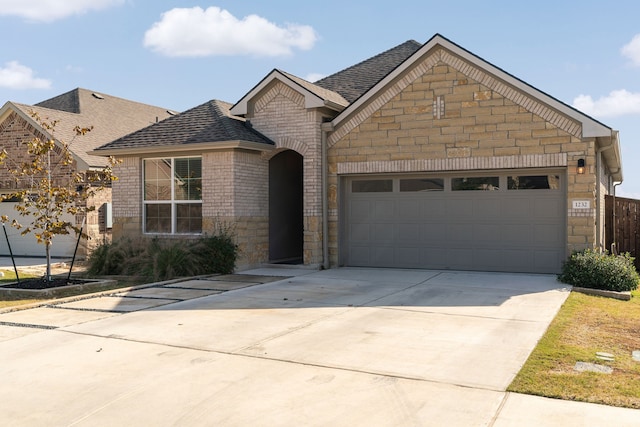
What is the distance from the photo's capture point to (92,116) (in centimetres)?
2466

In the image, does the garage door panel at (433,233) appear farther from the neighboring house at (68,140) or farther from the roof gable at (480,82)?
the neighboring house at (68,140)

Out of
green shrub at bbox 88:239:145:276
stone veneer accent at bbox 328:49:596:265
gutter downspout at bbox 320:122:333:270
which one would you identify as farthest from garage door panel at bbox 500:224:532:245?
green shrub at bbox 88:239:145:276

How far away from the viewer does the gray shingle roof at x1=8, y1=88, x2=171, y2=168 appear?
21.5 m

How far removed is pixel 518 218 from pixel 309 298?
20.3 feet

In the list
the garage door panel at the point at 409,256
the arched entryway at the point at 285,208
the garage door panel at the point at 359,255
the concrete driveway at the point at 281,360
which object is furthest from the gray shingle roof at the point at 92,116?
the concrete driveway at the point at 281,360

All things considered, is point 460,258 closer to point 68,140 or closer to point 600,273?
point 600,273

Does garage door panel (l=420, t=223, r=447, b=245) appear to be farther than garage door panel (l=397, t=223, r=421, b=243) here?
No

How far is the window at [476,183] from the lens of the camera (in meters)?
14.5

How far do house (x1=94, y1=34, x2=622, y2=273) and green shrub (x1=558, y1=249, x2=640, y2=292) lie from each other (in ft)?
2.64

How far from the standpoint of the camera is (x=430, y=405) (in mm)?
5137

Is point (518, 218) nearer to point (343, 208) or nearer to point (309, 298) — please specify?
point (343, 208)

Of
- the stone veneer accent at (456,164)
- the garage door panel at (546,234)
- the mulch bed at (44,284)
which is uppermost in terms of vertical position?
the stone veneer accent at (456,164)

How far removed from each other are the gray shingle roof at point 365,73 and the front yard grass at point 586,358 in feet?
A: 35.5

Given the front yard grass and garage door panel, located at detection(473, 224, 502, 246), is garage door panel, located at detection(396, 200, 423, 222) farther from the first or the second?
the front yard grass
